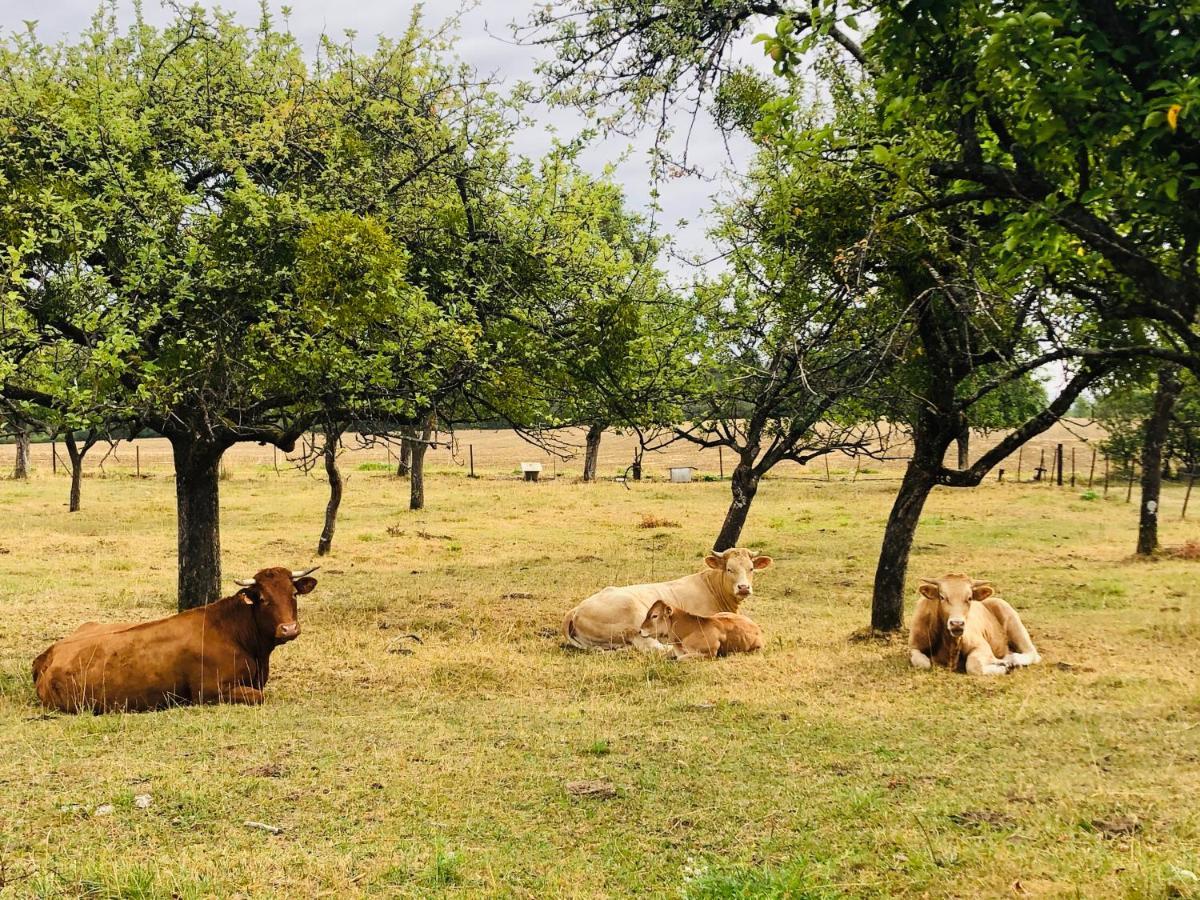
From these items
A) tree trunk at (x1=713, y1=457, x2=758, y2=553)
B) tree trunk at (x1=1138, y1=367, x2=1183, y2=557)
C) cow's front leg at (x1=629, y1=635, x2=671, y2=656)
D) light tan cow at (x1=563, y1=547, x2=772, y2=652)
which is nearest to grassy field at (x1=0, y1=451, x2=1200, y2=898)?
cow's front leg at (x1=629, y1=635, x2=671, y2=656)

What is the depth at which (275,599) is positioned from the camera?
10109mm

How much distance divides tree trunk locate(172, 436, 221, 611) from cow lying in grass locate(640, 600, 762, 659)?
695 cm

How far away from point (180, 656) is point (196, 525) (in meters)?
5.26

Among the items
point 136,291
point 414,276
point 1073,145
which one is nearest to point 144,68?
point 136,291

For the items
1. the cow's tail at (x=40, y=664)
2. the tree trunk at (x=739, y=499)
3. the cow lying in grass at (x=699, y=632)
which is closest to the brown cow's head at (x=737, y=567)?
the cow lying in grass at (x=699, y=632)

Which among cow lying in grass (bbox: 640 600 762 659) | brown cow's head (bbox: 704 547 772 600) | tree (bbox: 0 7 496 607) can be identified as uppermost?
tree (bbox: 0 7 496 607)

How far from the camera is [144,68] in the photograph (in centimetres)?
1304

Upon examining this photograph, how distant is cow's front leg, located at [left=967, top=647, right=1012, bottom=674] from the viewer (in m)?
10.6

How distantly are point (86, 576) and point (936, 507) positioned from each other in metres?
26.5

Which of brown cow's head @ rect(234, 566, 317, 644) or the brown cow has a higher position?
brown cow's head @ rect(234, 566, 317, 644)

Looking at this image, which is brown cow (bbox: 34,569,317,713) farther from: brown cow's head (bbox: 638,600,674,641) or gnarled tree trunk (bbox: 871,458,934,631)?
gnarled tree trunk (bbox: 871,458,934,631)

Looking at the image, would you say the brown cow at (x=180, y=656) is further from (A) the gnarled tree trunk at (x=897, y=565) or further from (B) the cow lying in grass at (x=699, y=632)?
(A) the gnarled tree trunk at (x=897, y=565)

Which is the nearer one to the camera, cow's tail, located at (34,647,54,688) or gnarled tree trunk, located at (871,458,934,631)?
cow's tail, located at (34,647,54,688)

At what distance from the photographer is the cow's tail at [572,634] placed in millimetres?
12648
